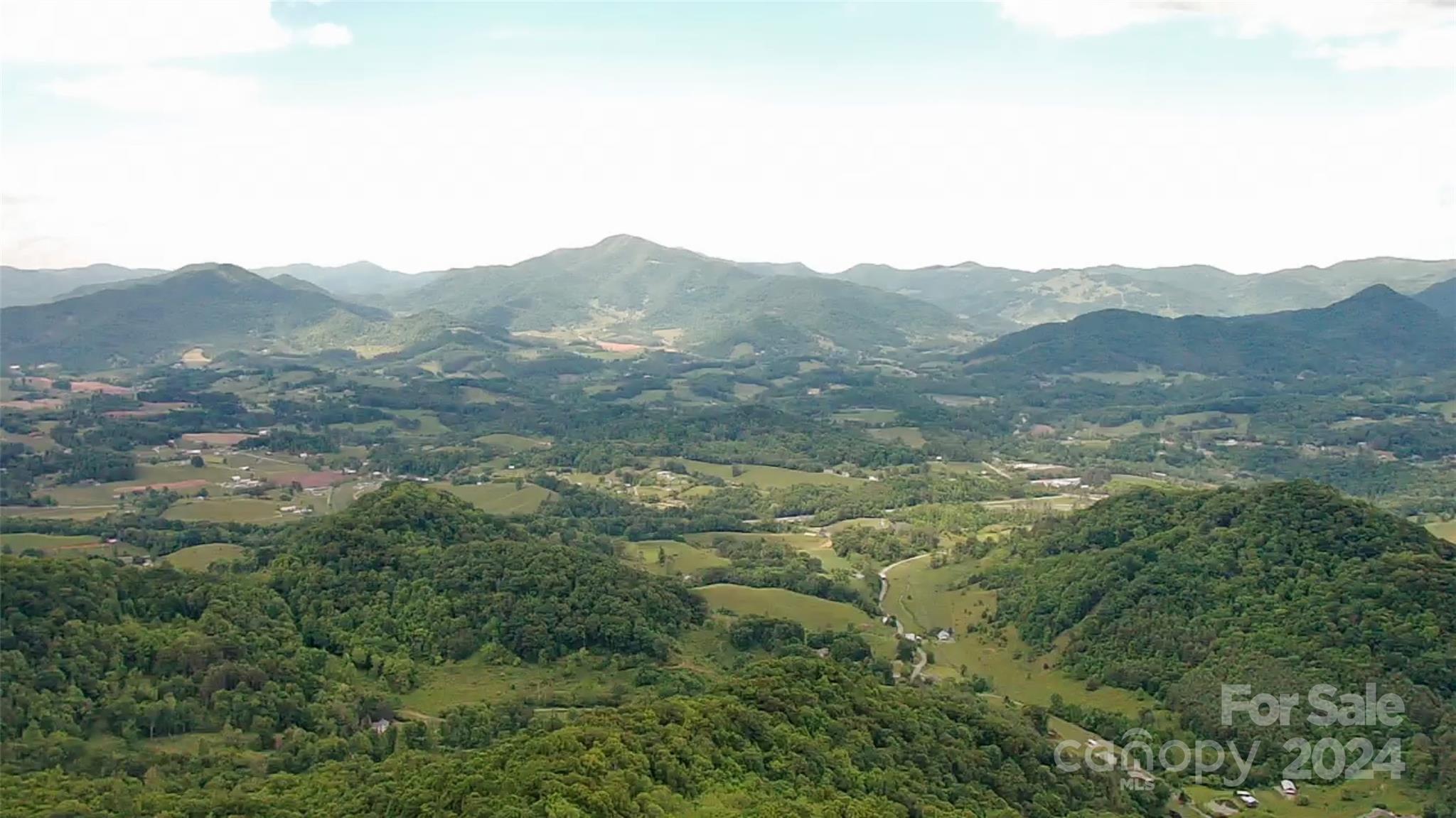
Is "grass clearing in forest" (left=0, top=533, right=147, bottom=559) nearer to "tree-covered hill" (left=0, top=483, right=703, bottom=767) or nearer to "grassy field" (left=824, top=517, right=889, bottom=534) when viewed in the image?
"tree-covered hill" (left=0, top=483, right=703, bottom=767)

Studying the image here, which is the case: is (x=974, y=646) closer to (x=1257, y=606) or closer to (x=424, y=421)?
(x=1257, y=606)

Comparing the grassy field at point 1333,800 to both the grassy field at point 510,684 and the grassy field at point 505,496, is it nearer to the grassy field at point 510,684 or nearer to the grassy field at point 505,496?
the grassy field at point 510,684

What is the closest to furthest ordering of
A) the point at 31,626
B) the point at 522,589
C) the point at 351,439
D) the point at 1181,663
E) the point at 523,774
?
the point at 523,774
the point at 31,626
the point at 1181,663
the point at 522,589
the point at 351,439

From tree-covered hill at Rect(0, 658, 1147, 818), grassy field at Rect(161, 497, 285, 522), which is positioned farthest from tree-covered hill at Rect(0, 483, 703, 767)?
grassy field at Rect(161, 497, 285, 522)

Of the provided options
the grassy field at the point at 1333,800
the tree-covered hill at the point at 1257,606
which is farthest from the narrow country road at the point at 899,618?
the grassy field at the point at 1333,800

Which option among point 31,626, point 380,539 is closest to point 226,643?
point 31,626

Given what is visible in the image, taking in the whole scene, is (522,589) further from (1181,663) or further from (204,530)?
(204,530)

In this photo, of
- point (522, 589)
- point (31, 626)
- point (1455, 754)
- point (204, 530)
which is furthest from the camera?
point (204, 530)

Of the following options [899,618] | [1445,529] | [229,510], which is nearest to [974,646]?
[899,618]
